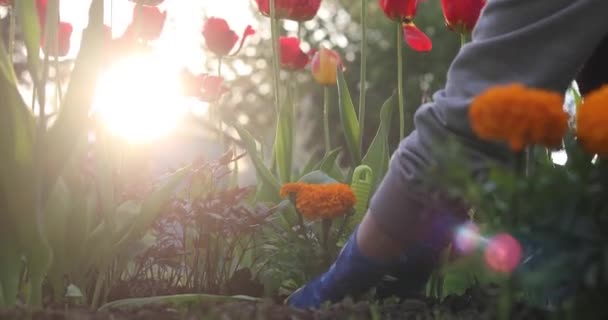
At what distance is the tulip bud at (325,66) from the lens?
2.58m

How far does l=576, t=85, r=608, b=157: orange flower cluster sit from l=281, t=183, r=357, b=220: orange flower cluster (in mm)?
1018

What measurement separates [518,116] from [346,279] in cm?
90

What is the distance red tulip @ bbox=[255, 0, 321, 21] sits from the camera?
2.42 meters

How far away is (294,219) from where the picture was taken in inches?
85.0

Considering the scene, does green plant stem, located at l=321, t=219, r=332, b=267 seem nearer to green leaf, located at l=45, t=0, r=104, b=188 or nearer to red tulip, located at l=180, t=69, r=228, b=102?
green leaf, located at l=45, t=0, r=104, b=188

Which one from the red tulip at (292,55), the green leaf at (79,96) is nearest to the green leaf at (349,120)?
the red tulip at (292,55)

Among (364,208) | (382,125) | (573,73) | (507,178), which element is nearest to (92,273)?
(364,208)

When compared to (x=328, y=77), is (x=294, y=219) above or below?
below

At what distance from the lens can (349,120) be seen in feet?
7.80

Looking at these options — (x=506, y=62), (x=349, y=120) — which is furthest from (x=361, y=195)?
(x=506, y=62)

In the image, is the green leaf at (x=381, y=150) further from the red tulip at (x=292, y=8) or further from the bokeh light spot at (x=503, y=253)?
the bokeh light spot at (x=503, y=253)

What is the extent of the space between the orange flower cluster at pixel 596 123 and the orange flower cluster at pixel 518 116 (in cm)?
Answer: 4

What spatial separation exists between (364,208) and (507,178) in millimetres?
1328

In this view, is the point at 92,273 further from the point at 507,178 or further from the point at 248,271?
the point at 507,178
